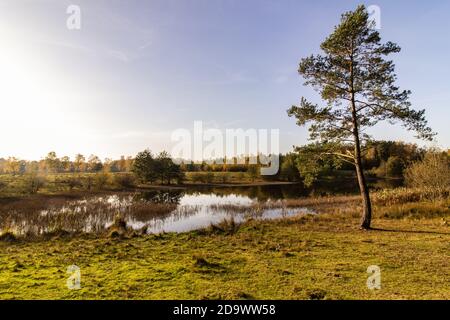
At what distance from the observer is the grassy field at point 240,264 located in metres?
6.97

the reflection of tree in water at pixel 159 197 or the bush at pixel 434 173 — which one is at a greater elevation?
the bush at pixel 434 173

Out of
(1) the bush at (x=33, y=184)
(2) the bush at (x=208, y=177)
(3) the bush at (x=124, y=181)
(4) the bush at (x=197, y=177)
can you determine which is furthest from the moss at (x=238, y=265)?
(4) the bush at (x=197, y=177)

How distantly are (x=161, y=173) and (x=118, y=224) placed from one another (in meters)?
49.5

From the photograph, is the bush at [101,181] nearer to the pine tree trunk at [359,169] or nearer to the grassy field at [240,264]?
the grassy field at [240,264]

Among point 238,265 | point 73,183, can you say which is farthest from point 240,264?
point 73,183

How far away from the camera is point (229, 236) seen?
49.4 ft

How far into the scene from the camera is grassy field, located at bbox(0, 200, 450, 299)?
6.97 meters

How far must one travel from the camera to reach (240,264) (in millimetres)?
9547

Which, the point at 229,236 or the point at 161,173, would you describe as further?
the point at 161,173

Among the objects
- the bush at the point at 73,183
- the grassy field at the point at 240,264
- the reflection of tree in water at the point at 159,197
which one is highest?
the bush at the point at 73,183

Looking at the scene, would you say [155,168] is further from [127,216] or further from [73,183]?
[127,216]
